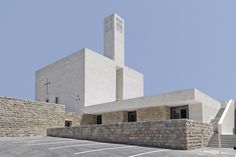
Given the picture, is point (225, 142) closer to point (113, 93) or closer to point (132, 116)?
point (132, 116)

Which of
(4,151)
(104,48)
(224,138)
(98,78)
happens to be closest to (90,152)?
(4,151)

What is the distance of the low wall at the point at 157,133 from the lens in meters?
14.5

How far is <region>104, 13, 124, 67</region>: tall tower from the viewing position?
112 ft

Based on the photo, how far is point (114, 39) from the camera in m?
34.3

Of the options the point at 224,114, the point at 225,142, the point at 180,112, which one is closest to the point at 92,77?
the point at 180,112

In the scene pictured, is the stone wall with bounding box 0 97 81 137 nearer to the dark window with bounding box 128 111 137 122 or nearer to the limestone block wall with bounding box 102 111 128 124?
the limestone block wall with bounding box 102 111 128 124

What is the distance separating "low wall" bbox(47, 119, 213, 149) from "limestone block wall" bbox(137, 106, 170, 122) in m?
5.14

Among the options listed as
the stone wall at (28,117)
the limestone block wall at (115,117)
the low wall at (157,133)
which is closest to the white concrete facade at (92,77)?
the limestone block wall at (115,117)

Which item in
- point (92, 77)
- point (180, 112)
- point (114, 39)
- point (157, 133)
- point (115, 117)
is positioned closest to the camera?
point (157, 133)

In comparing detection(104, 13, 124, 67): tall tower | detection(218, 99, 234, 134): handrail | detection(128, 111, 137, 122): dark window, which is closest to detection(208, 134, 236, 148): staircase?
detection(218, 99, 234, 134): handrail

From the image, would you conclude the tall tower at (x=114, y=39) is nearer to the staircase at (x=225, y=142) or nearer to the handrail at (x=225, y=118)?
the handrail at (x=225, y=118)

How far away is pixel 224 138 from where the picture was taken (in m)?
17.4

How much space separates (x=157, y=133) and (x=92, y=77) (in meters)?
15.0

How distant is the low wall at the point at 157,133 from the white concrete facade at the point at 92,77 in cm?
972
